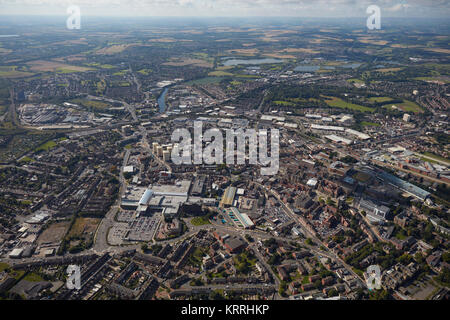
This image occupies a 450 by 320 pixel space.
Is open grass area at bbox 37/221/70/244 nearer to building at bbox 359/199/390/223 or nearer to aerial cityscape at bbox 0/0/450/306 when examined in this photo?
aerial cityscape at bbox 0/0/450/306

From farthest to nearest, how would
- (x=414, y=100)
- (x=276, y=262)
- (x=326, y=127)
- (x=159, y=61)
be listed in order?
(x=159, y=61) < (x=414, y=100) < (x=326, y=127) < (x=276, y=262)

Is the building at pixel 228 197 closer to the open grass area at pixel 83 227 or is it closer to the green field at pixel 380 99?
the open grass area at pixel 83 227

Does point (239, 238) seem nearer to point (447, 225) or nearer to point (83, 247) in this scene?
point (83, 247)

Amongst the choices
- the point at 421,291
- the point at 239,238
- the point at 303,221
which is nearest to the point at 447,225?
the point at 421,291

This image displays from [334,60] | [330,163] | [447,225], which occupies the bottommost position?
[447,225]

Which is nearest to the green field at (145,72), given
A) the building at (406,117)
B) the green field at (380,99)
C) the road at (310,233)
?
the green field at (380,99)

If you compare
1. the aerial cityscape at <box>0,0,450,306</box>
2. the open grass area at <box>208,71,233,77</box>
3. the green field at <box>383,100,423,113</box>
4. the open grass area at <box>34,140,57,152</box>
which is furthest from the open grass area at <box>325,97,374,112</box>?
the open grass area at <box>34,140,57,152</box>
